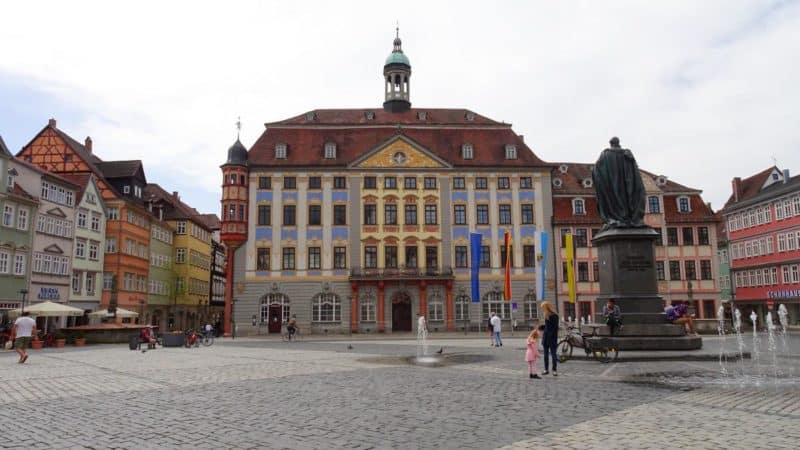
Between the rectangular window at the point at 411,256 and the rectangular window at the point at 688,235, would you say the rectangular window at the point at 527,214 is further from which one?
the rectangular window at the point at 688,235

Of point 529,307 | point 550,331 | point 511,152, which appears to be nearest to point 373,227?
point 511,152

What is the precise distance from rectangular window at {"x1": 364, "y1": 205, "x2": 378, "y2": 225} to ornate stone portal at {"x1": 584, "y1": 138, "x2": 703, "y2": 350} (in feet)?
104

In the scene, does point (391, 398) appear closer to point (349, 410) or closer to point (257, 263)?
point (349, 410)

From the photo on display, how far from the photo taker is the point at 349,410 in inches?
371

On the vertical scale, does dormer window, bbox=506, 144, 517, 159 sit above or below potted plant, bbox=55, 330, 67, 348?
above

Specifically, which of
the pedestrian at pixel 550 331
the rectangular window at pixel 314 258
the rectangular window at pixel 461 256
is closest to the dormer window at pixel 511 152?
the rectangular window at pixel 461 256

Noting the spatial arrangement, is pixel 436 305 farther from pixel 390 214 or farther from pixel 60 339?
pixel 60 339

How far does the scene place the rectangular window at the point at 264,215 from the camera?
49.4 m

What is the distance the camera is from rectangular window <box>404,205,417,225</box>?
50.4 m

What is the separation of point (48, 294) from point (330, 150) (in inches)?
922

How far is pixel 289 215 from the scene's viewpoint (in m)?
49.7

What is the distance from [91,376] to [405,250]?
118ft

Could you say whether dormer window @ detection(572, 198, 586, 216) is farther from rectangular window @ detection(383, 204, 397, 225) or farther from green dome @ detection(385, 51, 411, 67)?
green dome @ detection(385, 51, 411, 67)

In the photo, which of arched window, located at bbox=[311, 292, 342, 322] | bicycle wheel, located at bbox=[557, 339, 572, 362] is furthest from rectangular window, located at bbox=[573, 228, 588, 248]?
bicycle wheel, located at bbox=[557, 339, 572, 362]
